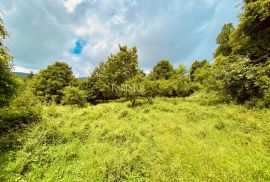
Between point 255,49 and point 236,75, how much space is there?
235 centimetres

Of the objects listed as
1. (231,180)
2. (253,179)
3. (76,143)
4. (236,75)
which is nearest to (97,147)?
(76,143)

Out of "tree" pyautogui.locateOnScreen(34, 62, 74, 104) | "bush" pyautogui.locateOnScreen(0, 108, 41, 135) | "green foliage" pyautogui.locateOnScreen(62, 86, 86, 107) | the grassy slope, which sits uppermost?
"tree" pyautogui.locateOnScreen(34, 62, 74, 104)

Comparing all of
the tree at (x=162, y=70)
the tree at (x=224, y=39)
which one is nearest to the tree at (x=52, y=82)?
the tree at (x=162, y=70)

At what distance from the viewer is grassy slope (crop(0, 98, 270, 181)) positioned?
5233 mm

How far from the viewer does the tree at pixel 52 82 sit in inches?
1211

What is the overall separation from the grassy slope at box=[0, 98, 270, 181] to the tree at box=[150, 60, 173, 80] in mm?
29956

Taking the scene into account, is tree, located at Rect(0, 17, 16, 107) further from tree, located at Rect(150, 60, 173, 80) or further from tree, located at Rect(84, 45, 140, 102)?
tree, located at Rect(150, 60, 173, 80)

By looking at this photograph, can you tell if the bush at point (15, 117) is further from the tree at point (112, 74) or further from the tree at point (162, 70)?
the tree at point (162, 70)

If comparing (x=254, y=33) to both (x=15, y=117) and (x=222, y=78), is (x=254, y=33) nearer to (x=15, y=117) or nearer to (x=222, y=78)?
(x=222, y=78)

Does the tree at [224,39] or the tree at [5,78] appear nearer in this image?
the tree at [5,78]

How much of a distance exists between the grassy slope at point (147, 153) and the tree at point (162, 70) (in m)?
30.0

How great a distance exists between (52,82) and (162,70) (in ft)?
75.2

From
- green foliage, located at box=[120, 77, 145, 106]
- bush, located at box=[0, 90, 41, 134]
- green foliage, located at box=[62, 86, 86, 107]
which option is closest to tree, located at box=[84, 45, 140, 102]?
green foliage, located at box=[62, 86, 86, 107]

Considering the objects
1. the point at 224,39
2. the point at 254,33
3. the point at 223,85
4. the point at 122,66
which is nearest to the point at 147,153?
the point at 223,85
